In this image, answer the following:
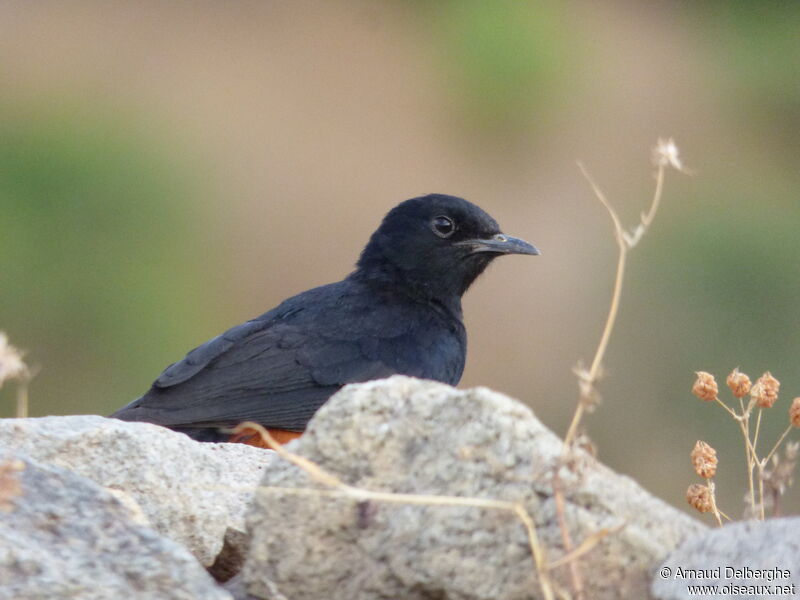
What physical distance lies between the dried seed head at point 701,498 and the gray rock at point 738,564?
78cm

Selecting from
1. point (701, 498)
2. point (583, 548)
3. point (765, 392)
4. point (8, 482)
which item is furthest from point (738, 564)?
point (8, 482)

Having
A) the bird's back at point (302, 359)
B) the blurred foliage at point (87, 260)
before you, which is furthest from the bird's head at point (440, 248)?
the blurred foliage at point (87, 260)

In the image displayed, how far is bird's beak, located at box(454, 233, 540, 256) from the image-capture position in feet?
23.5

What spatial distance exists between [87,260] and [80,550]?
13.0 meters

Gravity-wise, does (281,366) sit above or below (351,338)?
below

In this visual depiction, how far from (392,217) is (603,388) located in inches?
377

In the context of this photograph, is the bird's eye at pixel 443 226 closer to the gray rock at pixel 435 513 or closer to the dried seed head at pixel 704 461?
the dried seed head at pixel 704 461

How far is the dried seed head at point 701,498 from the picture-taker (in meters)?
3.63

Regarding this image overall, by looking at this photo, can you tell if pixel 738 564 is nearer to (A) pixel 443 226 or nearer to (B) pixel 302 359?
(B) pixel 302 359

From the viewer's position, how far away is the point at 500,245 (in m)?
7.21

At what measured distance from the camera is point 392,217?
753 cm

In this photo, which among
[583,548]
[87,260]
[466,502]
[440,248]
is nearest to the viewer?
[583,548]

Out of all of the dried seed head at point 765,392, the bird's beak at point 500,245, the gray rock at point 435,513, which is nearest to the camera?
the gray rock at point 435,513

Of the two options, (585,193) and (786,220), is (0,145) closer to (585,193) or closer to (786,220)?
(585,193)
